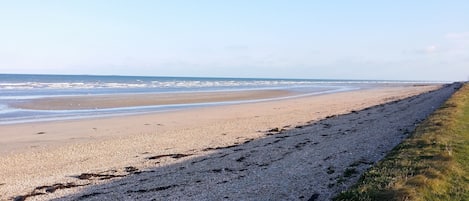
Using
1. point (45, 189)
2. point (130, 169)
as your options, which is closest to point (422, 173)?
point (130, 169)

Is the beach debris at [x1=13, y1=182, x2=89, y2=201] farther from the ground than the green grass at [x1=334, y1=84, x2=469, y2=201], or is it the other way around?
the green grass at [x1=334, y1=84, x2=469, y2=201]

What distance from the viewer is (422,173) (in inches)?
294

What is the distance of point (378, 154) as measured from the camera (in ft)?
34.8

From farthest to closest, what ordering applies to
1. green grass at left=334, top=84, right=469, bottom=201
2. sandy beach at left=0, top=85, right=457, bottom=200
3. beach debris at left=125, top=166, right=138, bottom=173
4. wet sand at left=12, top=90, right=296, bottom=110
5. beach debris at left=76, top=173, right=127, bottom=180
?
wet sand at left=12, top=90, right=296, bottom=110
beach debris at left=125, top=166, right=138, bottom=173
beach debris at left=76, top=173, right=127, bottom=180
sandy beach at left=0, top=85, right=457, bottom=200
green grass at left=334, top=84, right=469, bottom=201

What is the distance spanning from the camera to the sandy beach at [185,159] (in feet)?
29.2

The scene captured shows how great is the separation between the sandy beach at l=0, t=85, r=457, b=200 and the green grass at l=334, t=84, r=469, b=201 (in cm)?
69

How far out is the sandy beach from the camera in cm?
890

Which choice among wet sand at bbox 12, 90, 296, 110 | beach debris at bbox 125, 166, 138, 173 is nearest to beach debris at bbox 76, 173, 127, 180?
beach debris at bbox 125, 166, 138, 173

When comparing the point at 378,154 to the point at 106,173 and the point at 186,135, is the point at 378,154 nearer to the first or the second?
the point at 106,173

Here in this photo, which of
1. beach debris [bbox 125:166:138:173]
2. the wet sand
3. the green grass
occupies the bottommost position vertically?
the wet sand

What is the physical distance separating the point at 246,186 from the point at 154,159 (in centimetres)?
513

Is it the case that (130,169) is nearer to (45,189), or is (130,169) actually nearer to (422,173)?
(45,189)

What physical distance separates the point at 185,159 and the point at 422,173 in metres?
7.01

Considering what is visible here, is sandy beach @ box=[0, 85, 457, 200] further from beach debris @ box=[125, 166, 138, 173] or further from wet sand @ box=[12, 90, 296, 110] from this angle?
wet sand @ box=[12, 90, 296, 110]
